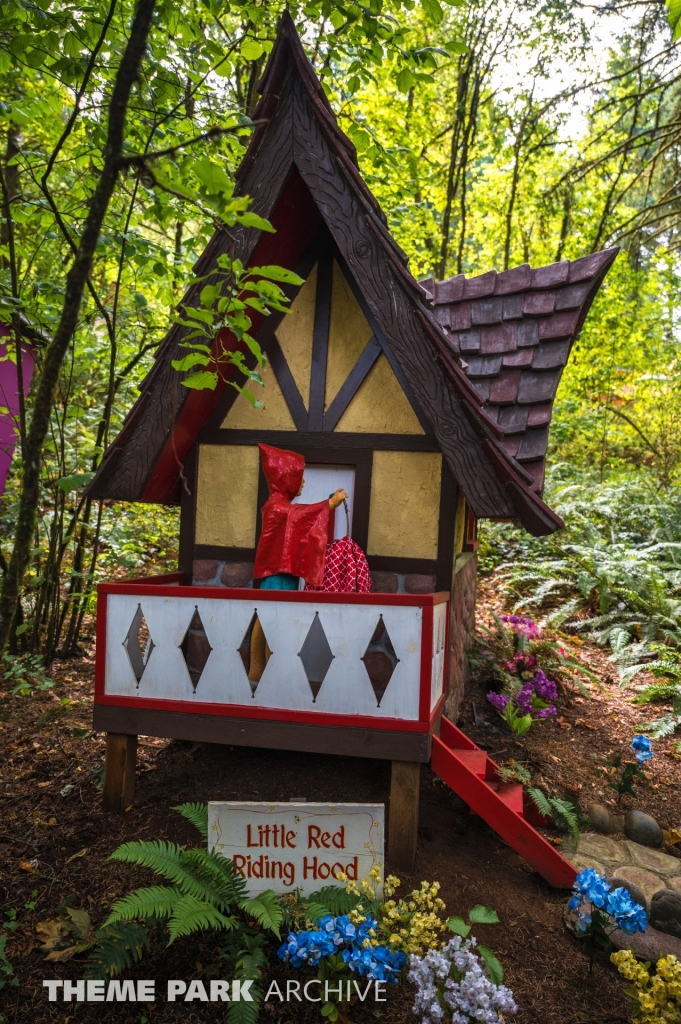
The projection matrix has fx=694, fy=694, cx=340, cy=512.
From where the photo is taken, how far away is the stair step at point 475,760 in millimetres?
4648

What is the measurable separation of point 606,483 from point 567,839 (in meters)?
9.27

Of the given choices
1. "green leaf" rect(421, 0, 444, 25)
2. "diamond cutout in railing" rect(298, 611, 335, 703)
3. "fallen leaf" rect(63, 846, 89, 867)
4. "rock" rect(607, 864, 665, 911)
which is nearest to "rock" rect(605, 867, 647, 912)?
"rock" rect(607, 864, 665, 911)

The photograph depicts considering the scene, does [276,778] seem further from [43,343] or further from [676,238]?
[676,238]

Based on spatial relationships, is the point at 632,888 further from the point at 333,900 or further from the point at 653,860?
the point at 333,900

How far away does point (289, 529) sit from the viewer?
15.3ft

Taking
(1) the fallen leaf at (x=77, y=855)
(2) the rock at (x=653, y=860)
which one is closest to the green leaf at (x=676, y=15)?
(2) the rock at (x=653, y=860)

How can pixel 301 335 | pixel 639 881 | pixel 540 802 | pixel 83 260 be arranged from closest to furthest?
pixel 83 260
pixel 639 881
pixel 540 802
pixel 301 335

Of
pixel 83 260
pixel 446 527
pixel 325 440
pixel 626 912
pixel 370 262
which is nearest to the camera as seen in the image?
pixel 83 260

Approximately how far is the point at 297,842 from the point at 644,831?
9.51ft

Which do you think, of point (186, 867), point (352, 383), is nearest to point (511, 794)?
point (186, 867)

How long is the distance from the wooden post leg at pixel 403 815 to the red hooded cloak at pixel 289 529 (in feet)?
4.28

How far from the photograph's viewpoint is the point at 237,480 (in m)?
5.30

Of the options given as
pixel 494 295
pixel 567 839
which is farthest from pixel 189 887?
pixel 494 295

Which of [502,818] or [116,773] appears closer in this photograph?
[502,818]
